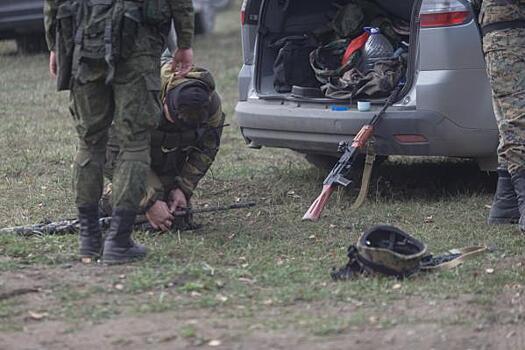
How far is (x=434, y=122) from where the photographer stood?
6.37 metres

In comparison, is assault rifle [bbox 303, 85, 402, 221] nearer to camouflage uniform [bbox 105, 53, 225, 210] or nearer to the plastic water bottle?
the plastic water bottle

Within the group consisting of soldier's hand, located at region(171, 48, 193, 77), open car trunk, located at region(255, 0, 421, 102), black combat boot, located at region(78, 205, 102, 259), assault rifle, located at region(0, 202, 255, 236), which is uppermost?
soldier's hand, located at region(171, 48, 193, 77)

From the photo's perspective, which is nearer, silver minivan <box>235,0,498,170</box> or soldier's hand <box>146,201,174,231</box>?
soldier's hand <box>146,201,174,231</box>

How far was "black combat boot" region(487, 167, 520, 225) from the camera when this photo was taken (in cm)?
621

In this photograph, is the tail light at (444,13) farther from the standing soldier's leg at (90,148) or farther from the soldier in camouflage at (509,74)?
the standing soldier's leg at (90,148)

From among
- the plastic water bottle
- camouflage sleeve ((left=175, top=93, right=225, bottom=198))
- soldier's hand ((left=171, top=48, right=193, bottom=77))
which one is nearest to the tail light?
the plastic water bottle

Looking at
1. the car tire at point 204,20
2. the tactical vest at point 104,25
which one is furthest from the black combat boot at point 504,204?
the car tire at point 204,20

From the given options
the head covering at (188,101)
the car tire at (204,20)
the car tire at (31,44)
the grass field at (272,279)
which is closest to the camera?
the grass field at (272,279)

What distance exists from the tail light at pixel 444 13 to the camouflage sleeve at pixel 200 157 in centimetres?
123

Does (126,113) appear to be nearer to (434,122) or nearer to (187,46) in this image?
(187,46)

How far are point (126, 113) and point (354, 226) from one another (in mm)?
1596

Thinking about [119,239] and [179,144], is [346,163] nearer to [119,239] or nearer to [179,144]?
[179,144]

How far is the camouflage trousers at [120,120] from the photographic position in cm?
530

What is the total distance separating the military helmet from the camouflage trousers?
109cm
